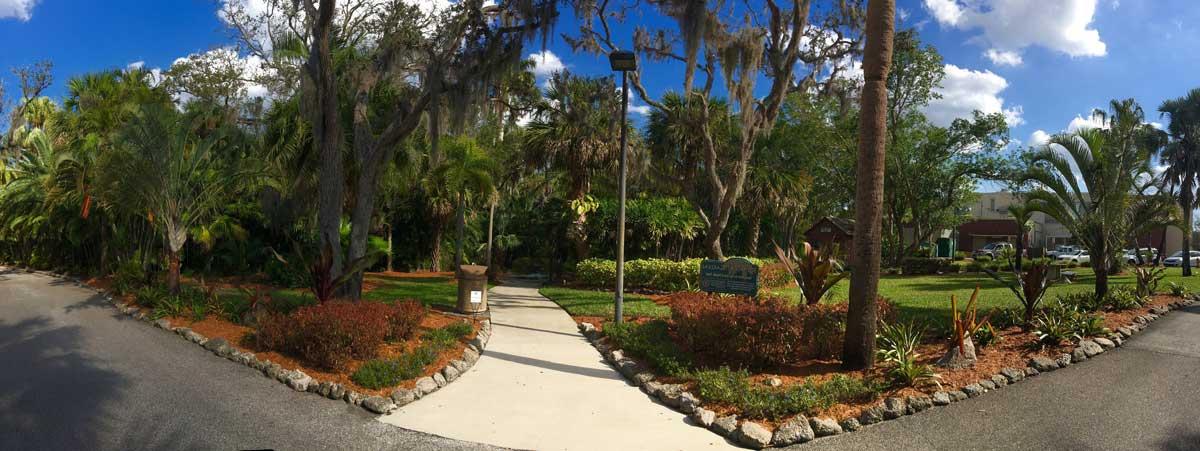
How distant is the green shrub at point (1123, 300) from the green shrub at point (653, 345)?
7.40m

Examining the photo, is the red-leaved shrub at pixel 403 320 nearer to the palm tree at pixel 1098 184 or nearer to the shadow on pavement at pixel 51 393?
the shadow on pavement at pixel 51 393

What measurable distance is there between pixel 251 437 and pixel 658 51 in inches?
551

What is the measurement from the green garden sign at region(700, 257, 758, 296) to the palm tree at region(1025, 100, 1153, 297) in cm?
610

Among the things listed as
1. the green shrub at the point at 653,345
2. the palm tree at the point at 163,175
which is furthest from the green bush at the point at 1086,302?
Result: the palm tree at the point at 163,175

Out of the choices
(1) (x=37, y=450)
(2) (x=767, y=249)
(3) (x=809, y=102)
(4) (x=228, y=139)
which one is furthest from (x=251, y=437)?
(2) (x=767, y=249)

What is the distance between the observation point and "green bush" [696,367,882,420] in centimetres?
598

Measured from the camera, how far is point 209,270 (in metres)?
17.2

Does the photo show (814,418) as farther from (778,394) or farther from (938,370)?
(938,370)

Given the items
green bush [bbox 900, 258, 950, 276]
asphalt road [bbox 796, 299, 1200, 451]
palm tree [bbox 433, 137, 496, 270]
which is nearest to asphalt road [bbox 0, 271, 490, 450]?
asphalt road [bbox 796, 299, 1200, 451]

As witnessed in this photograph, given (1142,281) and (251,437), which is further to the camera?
(1142,281)

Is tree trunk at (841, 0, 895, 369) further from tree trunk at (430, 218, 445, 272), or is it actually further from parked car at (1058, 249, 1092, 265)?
parked car at (1058, 249, 1092, 265)

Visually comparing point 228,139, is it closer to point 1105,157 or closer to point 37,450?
point 37,450

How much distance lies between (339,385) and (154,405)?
60.1 inches

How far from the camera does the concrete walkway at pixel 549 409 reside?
5535 millimetres
